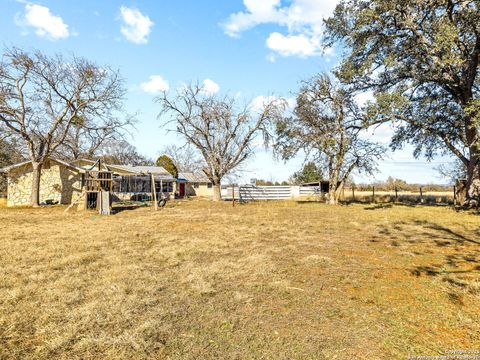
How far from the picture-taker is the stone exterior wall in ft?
67.5

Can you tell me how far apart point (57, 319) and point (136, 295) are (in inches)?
39.6

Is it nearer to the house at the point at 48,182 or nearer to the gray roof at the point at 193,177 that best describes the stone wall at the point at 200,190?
the gray roof at the point at 193,177

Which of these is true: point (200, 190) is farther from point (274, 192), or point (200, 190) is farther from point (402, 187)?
point (402, 187)

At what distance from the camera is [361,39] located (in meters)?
15.5

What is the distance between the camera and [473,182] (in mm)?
15461

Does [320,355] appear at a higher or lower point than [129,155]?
lower

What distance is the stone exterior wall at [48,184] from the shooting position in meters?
20.6

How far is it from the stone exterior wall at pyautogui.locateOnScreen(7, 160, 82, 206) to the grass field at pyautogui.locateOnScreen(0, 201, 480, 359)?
625 inches

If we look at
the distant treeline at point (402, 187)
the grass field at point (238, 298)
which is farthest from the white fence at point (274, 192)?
the distant treeline at point (402, 187)

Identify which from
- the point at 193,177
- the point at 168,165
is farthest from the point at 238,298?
the point at 193,177

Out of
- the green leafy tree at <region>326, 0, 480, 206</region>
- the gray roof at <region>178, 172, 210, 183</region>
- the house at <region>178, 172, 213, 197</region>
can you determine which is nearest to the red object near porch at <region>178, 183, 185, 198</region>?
the gray roof at <region>178, 172, 210, 183</region>

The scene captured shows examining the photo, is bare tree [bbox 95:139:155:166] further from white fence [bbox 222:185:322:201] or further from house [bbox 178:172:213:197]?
white fence [bbox 222:185:322:201]

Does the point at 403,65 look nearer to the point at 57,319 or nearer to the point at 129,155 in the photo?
the point at 57,319

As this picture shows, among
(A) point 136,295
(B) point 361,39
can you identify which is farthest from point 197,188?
(A) point 136,295
